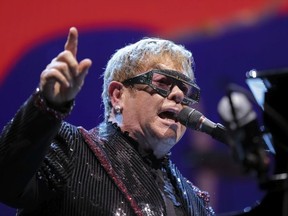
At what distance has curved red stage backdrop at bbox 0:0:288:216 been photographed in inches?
116

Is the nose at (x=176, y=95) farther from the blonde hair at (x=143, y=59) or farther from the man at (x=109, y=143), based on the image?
the blonde hair at (x=143, y=59)

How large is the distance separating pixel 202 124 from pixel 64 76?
0.51 m

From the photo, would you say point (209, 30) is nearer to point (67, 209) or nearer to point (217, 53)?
point (217, 53)

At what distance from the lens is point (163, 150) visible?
241 centimetres

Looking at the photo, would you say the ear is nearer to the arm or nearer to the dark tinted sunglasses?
the dark tinted sunglasses

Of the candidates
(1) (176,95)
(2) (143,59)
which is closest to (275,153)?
(1) (176,95)

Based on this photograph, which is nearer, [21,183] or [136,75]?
[21,183]

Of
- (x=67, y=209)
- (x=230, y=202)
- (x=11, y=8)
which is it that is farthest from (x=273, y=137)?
(x=11, y=8)

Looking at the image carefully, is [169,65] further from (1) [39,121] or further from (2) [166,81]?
(1) [39,121]

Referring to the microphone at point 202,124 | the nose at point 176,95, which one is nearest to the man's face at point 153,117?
the nose at point 176,95

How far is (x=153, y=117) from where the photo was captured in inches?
92.5

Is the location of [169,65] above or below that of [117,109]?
above

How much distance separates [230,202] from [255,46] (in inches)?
30.3

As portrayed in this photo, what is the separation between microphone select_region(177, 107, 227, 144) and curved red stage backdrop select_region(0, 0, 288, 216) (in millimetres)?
913
